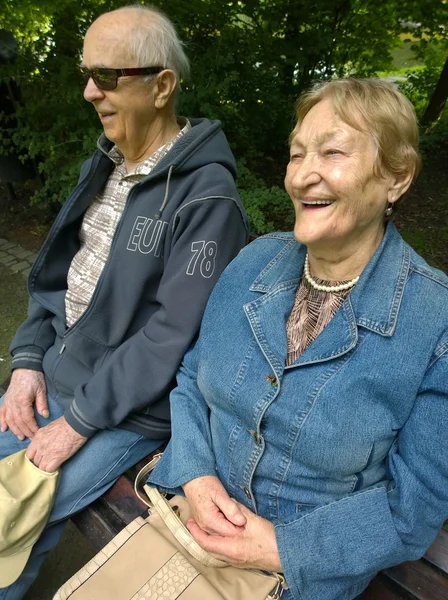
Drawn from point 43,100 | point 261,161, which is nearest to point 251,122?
point 261,161

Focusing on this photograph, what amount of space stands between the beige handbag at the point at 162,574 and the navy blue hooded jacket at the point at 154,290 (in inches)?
17.4

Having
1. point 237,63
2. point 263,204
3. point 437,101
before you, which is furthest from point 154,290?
point 437,101

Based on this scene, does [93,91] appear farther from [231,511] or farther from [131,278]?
[231,511]

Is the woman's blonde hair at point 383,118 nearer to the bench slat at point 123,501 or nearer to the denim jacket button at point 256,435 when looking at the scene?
the denim jacket button at point 256,435

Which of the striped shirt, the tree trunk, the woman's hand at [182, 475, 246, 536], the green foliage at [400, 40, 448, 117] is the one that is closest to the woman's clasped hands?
the woman's hand at [182, 475, 246, 536]

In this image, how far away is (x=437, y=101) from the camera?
25.6 feet

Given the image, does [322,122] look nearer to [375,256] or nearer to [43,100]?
[375,256]

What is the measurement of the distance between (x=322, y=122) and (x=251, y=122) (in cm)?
471

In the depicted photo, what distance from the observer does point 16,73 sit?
441 centimetres

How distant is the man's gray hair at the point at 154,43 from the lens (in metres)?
1.83

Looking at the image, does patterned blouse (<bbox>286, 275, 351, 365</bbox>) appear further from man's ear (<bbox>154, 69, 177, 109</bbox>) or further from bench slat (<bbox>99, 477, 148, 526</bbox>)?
man's ear (<bbox>154, 69, 177, 109</bbox>)

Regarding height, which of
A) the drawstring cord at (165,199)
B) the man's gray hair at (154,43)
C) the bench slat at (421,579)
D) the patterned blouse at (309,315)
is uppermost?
the man's gray hair at (154,43)

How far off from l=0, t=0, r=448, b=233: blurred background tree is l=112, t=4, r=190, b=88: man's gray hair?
2084 mm

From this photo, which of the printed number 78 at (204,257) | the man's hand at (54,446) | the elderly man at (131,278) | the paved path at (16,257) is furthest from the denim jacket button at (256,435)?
the paved path at (16,257)
